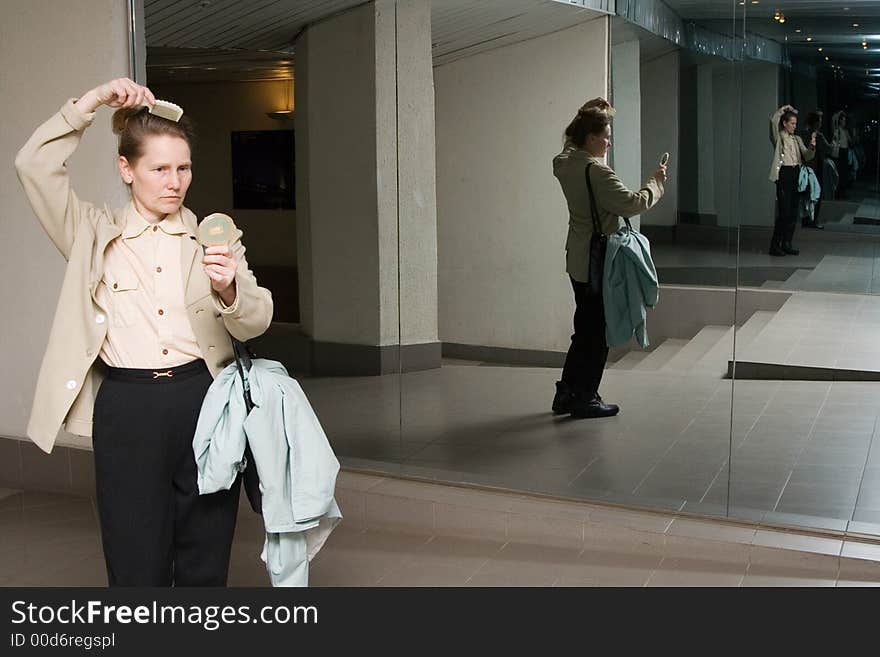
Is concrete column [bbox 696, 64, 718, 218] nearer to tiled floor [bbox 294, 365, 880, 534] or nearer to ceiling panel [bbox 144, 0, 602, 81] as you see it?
ceiling panel [bbox 144, 0, 602, 81]

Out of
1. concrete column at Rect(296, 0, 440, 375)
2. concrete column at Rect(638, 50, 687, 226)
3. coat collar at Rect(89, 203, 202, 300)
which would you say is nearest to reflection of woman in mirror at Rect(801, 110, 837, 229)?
concrete column at Rect(638, 50, 687, 226)

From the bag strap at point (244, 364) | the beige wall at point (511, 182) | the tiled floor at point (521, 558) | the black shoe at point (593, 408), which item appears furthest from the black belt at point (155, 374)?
the black shoe at point (593, 408)

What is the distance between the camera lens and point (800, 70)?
4242mm

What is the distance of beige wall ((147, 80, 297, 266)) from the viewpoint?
16.9 feet

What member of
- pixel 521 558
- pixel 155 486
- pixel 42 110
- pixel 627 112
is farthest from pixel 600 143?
pixel 42 110

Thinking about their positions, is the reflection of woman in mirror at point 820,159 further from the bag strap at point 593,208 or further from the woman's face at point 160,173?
the woman's face at point 160,173

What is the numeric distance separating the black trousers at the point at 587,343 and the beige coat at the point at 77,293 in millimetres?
2029

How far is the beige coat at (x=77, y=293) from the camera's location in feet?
9.79

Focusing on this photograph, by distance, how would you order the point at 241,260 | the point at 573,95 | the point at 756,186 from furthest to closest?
the point at 573,95
the point at 756,186
the point at 241,260

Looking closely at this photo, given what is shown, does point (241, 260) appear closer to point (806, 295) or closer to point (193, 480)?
point (193, 480)

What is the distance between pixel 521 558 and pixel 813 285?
155 cm

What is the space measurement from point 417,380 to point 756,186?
1.78 metres

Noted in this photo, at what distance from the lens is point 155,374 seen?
302cm
